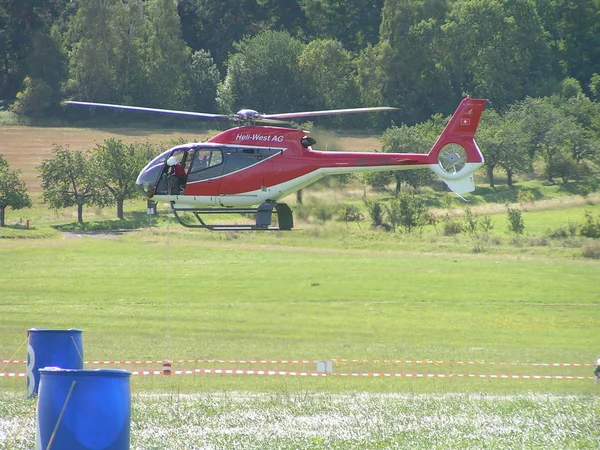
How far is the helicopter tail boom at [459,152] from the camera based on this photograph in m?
20.0

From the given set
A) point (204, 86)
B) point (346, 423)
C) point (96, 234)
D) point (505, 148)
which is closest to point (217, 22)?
point (204, 86)

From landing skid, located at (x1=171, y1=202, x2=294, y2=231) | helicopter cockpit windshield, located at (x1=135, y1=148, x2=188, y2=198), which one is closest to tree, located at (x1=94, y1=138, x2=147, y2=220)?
landing skid, located at (x1=171, y1=202, x2=294, y2=231)

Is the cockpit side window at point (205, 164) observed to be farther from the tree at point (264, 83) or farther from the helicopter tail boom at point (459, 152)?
the tree at point (264, 83)

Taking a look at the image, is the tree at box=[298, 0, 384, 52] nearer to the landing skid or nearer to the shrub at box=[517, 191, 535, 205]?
the shrub at box=[517, 191, 535, 205]

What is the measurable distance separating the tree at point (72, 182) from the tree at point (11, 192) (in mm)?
1125

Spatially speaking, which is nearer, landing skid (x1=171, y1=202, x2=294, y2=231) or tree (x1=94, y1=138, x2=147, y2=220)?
landing skid (x1=171, y1=202, x2=294, y2=231)

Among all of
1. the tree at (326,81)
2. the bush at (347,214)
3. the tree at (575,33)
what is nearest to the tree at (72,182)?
the tree at (326,81)

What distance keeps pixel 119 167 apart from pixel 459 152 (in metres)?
35.9

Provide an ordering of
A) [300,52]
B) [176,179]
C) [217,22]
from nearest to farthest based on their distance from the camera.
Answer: [176,179] < [300,52] < [217,22]

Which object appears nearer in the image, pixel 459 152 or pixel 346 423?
pixel 346 423

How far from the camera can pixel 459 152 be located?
20.1 meters

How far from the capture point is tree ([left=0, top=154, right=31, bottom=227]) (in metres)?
53.2

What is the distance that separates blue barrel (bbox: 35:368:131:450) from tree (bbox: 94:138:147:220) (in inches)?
1678

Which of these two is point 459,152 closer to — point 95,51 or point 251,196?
point 251,196
